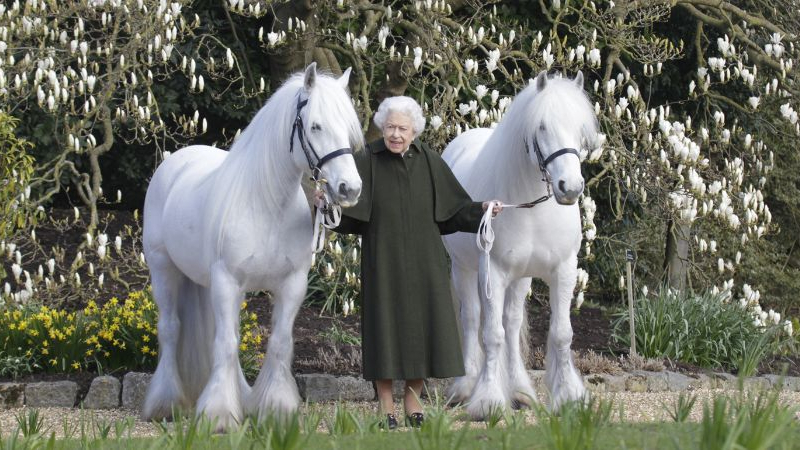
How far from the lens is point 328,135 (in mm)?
5051

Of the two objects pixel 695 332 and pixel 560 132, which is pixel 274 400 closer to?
pixel 560 132

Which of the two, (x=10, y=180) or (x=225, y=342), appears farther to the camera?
(x=10, y=180)

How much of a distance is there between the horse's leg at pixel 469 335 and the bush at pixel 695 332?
2.16 meters

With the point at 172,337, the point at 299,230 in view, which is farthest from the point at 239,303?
the point at 172,337

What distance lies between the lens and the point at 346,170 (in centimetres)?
493

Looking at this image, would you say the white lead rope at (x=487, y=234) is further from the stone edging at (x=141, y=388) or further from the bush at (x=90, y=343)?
the bush at (x=90, y=343)

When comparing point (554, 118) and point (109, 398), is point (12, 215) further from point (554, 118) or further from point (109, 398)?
point (554, 118)

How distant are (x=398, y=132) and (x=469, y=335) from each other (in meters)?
1.56

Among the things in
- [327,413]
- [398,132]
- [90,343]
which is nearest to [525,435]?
[398,132]

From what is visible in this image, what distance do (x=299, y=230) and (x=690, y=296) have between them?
15.0ft

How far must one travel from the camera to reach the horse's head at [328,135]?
491 centimetres

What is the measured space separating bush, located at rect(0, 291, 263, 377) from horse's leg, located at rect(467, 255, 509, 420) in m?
1.86

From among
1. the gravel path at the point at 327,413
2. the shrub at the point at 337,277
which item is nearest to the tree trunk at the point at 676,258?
the gravel path at the point at 327,413

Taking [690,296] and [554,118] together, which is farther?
[690,296]
